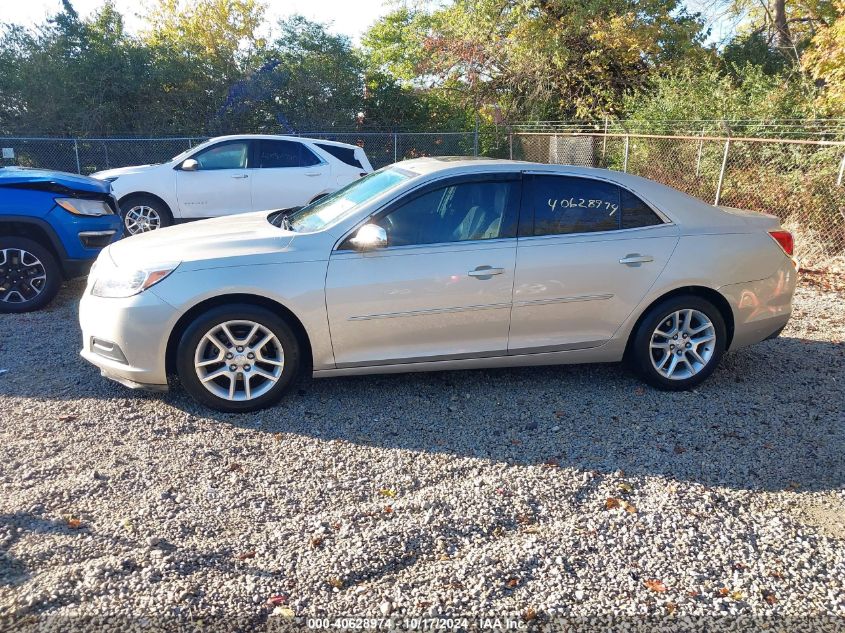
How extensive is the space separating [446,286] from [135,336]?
197cm

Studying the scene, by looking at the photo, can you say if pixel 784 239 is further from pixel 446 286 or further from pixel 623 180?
pixel 446 286

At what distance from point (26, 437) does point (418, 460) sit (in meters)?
2.34

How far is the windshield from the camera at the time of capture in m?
4.70

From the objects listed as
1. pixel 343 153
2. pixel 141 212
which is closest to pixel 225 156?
pixel 141 212

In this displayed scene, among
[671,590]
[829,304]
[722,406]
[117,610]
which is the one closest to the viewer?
[117,610]

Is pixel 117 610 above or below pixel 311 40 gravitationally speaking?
below

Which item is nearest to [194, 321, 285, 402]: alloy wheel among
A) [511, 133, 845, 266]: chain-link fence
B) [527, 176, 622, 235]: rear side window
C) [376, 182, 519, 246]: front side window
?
[376, 182, 519, 246]: front side window

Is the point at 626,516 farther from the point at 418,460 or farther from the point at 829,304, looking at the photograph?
the point at 829,304

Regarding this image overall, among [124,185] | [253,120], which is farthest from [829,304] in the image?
[253,120]

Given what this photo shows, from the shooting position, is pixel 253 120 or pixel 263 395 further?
pixel 253 120

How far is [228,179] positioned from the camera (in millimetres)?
10641

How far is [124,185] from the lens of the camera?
1015 cm

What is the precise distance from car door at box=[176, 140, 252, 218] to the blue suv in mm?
3460

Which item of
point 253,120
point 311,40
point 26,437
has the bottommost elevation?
point 26,437
